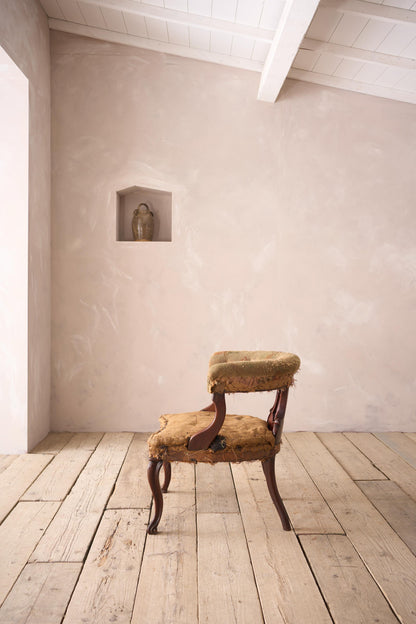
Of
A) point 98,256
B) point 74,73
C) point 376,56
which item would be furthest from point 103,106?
point 376,56

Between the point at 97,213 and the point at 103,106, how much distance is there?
2.49ft

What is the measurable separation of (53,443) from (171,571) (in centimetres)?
173

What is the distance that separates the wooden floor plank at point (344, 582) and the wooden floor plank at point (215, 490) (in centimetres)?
44

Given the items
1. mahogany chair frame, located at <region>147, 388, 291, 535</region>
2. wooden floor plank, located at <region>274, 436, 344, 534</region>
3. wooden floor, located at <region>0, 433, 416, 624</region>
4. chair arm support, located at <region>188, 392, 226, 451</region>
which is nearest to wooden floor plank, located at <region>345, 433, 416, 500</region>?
wooden floor, located at <region>0, 433, 416, 624</region>

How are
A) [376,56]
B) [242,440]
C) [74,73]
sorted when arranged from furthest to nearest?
[74,73]
[376,56]
[242,440]

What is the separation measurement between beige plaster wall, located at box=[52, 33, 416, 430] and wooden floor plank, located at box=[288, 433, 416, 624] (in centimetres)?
85

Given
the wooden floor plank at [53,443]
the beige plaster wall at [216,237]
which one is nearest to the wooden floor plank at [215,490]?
the beige plaster wall at [216,237]

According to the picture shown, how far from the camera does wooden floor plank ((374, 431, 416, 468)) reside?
309 cm

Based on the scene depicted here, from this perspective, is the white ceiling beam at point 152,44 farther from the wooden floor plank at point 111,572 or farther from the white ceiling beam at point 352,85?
the wooden floor plank at point 111,572

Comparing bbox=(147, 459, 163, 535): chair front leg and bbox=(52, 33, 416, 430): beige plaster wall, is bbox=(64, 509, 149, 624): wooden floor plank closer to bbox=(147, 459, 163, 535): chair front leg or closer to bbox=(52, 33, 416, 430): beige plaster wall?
bbox=(147, 459, 163, 535): chair front leg

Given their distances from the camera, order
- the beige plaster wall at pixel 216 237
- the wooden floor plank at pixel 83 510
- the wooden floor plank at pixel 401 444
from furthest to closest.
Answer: the beige plaster wall at pixel 216 237, the wooden floor plank at pixel 401 444, the wooden floor plank at pixel 83 510

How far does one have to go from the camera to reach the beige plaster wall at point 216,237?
348cm

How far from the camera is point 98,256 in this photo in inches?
138

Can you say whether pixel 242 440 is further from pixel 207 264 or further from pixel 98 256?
pixel 98 256
